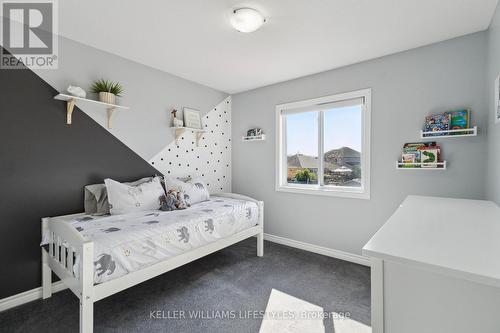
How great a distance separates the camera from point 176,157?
330cm

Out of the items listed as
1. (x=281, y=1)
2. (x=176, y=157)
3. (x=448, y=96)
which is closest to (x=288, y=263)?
(x=176, y=157)

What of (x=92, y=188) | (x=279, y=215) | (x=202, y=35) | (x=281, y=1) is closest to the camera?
(x=281, y=1)

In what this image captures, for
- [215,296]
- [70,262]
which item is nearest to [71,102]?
[70,262]

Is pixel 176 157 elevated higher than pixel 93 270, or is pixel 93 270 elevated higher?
pixel 176 157

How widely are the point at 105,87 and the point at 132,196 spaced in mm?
1170

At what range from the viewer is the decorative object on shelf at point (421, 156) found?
7.48 ft

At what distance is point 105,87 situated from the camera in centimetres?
245

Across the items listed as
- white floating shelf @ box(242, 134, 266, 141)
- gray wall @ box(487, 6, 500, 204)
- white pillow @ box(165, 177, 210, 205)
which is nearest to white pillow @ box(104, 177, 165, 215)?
white pillow @ box(165, 177, 210, 205)

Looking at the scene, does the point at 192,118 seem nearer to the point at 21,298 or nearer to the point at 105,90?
the point at 105,90

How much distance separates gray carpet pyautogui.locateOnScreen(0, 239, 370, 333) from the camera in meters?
1.79

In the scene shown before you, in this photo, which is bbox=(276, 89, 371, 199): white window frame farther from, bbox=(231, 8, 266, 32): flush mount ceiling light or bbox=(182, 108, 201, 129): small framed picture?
bbox=(231, 8, 266, 32): flush mount ceiling light

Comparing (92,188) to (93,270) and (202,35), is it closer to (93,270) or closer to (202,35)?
(93,270)

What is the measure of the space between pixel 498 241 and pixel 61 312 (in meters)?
2.85

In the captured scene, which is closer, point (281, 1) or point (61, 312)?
point (281, 1)
